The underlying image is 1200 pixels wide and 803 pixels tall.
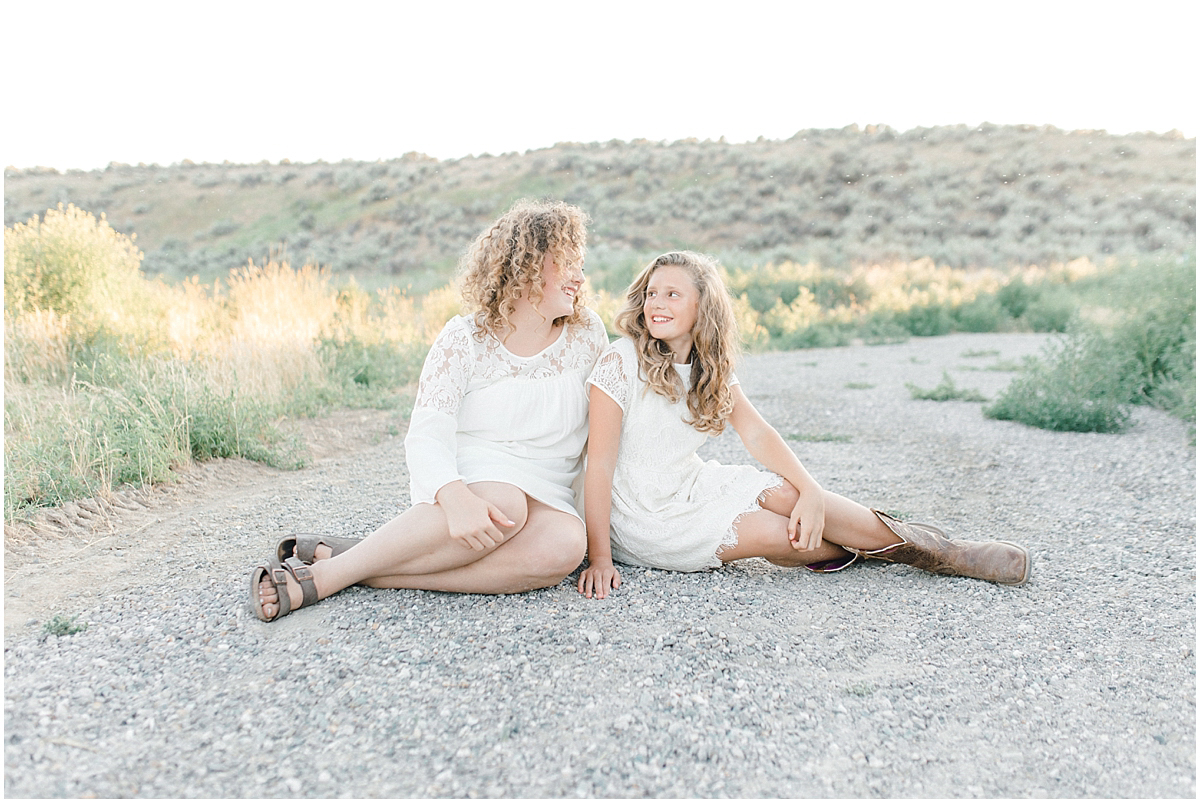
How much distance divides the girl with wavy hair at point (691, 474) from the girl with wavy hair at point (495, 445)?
0.50 feet

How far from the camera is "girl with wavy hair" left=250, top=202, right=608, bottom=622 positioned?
279 cm

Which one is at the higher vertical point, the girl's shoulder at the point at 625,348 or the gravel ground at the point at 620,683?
the girl's shoulder at the point at 625,348

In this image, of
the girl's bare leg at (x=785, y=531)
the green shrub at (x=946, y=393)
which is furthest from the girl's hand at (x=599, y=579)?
the green shrub at (x=946, y=393)

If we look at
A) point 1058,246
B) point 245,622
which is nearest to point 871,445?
point 245,622

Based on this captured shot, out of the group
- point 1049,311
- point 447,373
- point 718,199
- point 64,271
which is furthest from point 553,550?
point 718,199

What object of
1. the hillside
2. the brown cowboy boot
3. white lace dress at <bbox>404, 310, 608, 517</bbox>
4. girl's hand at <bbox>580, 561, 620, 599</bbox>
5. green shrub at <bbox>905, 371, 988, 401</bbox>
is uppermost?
the hillside

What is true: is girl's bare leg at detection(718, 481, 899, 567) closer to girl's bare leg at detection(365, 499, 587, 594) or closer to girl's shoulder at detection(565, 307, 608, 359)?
girl's bare leg at detection(365, 499, 587, 594)

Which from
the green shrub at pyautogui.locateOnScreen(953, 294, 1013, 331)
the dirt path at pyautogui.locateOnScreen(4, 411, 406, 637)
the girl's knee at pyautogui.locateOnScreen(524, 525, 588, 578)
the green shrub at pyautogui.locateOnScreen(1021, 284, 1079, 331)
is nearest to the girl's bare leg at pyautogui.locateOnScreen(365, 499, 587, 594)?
the girl's knee at pyautogui.locateOnScreen(524, 525, 588, 578)

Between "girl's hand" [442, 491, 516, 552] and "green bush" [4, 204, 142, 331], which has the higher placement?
"green bush" [4, 204, 142, 331]

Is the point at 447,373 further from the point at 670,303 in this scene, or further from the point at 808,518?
the point at 808,518

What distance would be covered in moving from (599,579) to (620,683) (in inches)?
24.7

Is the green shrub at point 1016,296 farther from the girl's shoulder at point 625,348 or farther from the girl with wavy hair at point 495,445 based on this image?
the girl with wavy hair at point 495,445

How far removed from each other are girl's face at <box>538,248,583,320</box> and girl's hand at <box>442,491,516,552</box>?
0.76 m

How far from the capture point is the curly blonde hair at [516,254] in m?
2.98
